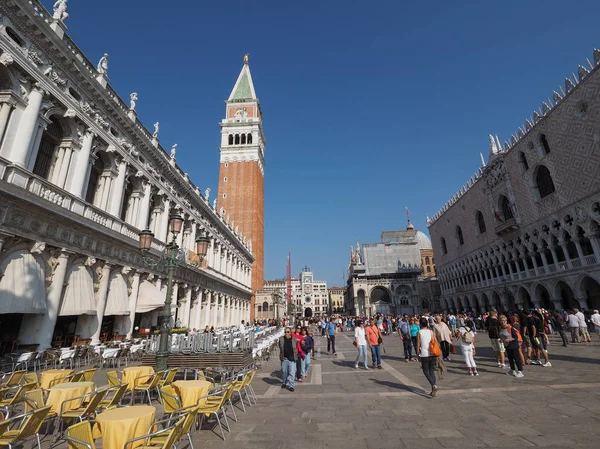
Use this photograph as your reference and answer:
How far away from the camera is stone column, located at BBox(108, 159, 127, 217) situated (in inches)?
631

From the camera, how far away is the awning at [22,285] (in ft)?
31.5

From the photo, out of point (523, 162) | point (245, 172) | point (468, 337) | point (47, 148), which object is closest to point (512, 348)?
point (468, 337)

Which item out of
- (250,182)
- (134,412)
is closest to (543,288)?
(134,412)

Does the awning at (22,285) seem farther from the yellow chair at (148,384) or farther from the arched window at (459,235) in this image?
the arched window at (459,235)

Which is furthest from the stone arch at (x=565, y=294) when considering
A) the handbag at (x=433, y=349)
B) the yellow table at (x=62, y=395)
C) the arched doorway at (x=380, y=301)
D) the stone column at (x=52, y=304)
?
the arched doorway at (x=380, y=301)

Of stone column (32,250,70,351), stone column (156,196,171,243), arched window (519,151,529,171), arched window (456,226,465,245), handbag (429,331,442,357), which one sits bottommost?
handbag (429,331,442,357)

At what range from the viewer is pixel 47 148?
1329 cm

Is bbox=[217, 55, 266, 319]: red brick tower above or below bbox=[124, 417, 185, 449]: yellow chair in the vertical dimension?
above

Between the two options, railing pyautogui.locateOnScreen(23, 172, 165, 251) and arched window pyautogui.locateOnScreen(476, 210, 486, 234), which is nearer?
railing pyautogui.locateOnScreen(23, 172, 165, 251)

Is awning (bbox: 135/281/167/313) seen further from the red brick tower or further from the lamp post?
the red brick tower

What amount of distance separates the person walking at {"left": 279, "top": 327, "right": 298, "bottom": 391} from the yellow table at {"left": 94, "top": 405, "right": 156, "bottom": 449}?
15.3 feet

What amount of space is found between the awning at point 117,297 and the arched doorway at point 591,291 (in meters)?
35.9

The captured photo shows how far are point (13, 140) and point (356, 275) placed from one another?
65490 mm

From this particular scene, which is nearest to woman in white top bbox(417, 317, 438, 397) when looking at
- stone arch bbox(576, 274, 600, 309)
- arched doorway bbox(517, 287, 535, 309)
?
stone arch bbox(576, 274, 600, 309)
